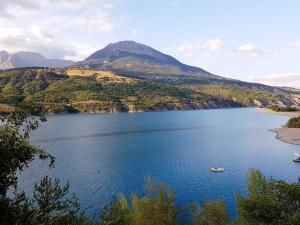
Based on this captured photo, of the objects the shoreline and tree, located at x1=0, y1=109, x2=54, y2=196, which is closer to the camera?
tree, located at x1=0, y1=109, x2=54, y2=196

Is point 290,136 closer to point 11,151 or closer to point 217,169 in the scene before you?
point 217,169

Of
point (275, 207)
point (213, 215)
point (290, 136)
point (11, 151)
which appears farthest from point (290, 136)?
point (11, 151)

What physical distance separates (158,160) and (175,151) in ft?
68.9

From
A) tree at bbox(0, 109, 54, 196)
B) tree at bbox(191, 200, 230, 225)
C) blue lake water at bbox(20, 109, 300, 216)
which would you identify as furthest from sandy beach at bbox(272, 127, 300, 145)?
tree at bbox(0, 109, 54, 196)

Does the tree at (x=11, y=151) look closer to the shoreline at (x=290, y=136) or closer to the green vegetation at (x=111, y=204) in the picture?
the green vegetation at (x=111, y=204)

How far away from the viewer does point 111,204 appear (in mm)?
47719

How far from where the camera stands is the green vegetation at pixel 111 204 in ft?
76.2

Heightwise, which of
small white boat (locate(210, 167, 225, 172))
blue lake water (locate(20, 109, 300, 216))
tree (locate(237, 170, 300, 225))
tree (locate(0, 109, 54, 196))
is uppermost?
tree (locate(0, 109, 54, 196))

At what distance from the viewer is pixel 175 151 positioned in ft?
482

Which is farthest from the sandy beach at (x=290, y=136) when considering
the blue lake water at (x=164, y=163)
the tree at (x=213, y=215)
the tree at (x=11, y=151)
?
the tree at (x=11, y=151)

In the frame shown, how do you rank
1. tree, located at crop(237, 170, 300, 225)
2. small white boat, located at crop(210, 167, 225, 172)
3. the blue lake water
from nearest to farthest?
tree, located at crop(237, 170, 300, 225)
the blue lake water
small white boat, located at crop(210, 167, 225, 172)

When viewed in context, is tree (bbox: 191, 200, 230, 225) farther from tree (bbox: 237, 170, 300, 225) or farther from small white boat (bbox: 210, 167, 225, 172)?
small white boat (bbox: 210, 167, 225, 172)

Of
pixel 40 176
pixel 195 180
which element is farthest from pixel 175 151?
pixel 40 176

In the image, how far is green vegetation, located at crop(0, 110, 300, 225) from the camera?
76.2 ft
